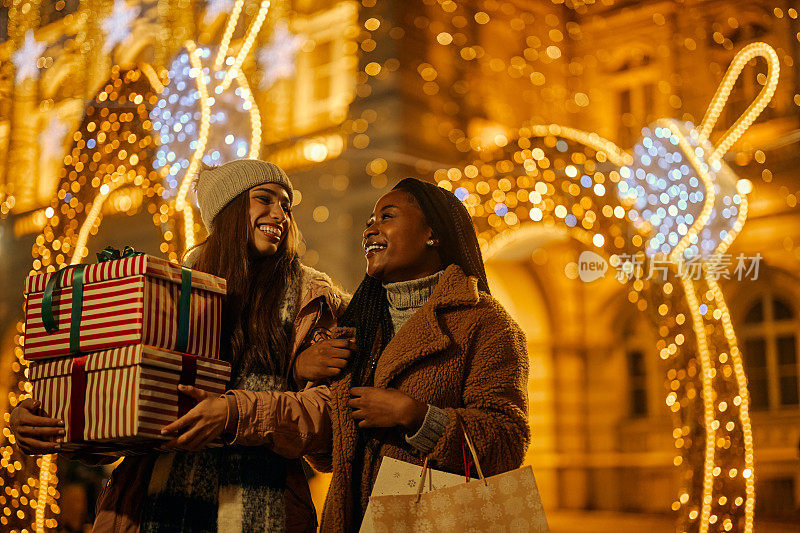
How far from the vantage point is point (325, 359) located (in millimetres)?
2238

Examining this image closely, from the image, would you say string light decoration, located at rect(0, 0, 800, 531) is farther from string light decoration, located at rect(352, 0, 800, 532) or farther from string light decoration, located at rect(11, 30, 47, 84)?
string light decoration, located at rect(11, 30, 47, 84)

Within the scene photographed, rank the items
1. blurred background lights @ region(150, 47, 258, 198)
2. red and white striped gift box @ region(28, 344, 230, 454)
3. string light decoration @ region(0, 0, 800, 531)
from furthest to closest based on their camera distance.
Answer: string light decoration @ region(0, 0, 800, 531) → blurred background lights @ region(150, 47, 258, 198) → red and white striped gift box @ region(28, 344, 230, 454)

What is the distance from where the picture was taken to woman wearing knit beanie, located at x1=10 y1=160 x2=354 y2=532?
2160mm

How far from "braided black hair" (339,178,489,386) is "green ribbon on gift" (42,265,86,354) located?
626 mm

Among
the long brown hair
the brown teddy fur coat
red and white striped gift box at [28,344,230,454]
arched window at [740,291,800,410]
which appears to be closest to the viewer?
red and white striped gift box at [28,344,230,454]

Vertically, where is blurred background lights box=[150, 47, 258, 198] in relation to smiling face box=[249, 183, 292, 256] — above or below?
above

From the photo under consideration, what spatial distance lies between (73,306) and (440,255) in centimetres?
85

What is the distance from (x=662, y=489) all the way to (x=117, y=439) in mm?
9425

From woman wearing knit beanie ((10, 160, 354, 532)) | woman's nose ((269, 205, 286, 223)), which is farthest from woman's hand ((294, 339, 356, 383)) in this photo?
woman's nose ((269, 205, 286, 223))

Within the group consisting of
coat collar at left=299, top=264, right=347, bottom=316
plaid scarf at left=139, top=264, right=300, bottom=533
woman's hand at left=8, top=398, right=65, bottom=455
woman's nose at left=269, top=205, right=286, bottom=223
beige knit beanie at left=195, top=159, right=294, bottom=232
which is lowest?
plaid scarf at left=139, top=264, right=300, bottom=533

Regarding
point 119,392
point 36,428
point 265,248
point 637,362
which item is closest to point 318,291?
point 265,248

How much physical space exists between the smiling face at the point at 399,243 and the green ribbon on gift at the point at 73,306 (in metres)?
0.66

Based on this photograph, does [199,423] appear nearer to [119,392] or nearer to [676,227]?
[119,392]

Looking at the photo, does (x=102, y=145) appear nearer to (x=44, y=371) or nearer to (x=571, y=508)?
(x=44, y=371)
